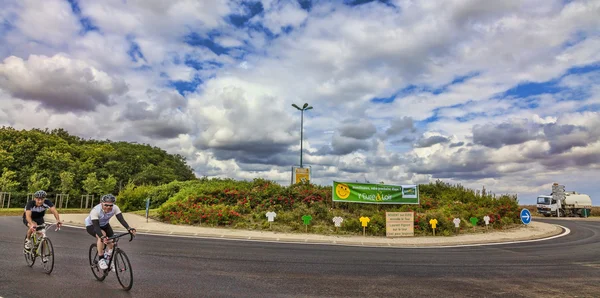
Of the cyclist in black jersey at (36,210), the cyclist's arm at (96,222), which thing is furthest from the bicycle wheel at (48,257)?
Result: the cyclist's arm at (96,222)

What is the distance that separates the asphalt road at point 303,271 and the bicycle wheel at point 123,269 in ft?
0.50

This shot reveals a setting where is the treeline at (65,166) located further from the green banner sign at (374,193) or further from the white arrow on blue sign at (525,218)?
the white arrow on blue sign at (525,218)

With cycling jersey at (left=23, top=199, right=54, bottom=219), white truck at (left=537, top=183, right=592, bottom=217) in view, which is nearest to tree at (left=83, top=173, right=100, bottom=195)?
cycling jersey at (left=23, top=199, right=54, bottom=219)

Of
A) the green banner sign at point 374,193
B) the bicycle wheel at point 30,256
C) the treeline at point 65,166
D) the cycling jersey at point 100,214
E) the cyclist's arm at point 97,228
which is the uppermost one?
the treeline at point 65,166

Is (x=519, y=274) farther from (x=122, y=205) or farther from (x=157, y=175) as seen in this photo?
(x=157, y=175)

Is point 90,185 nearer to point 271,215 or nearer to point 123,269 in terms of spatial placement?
point 271,215

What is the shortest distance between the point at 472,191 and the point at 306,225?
52.8 ft

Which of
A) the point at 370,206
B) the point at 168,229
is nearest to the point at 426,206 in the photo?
the point at 370,206

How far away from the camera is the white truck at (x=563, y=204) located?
3897cm

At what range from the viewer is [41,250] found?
860cm

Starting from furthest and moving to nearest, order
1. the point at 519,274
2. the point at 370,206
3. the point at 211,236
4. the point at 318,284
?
the point at 370,206, the point at 211,236, the point at 519,274, the point at 318,284

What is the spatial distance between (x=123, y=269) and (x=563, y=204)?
46.7 metres

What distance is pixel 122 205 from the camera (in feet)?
116

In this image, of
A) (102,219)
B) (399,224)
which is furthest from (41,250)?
(399,224)
